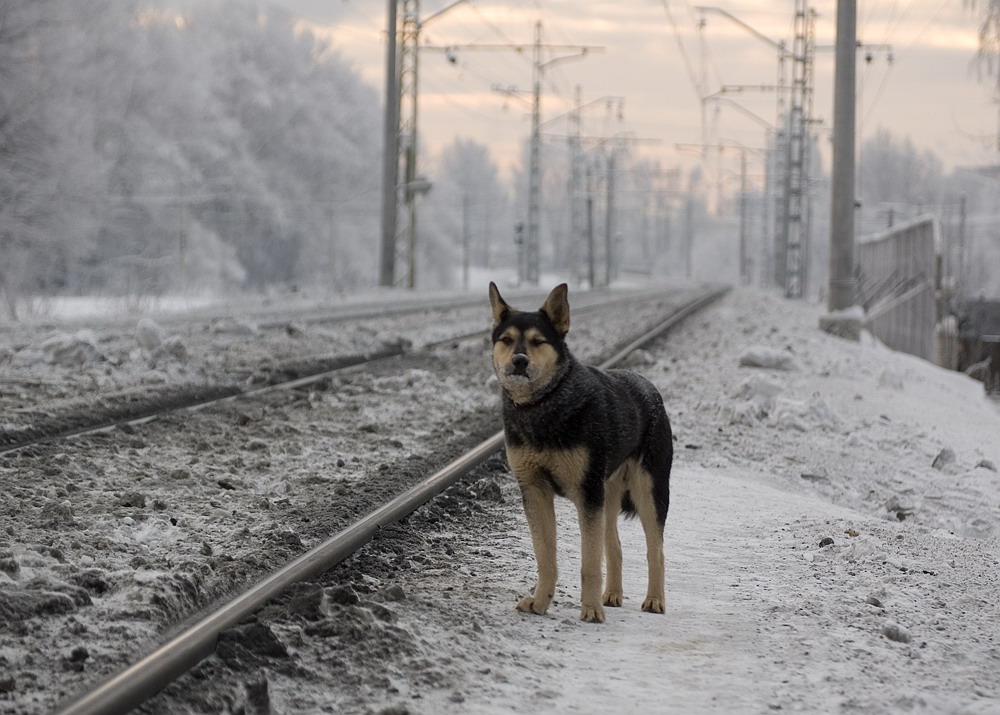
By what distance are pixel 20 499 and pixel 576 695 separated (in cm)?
375

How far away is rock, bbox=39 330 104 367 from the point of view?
43.4 ft

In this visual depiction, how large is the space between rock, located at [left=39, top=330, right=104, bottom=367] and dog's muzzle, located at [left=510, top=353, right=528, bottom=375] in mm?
9565

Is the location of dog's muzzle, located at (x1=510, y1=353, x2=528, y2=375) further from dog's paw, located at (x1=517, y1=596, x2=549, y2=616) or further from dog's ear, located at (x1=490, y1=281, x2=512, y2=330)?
dog's paw, located at (x1=517, y1=596, x2=549, y2=616)

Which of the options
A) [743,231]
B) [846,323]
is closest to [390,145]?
[846,323]

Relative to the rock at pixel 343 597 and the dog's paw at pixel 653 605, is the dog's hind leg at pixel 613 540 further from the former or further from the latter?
the rock at pixel 343 597

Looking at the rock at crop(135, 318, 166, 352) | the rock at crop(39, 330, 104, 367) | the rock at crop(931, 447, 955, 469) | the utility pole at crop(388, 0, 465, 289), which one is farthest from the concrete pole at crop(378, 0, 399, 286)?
the rock at crop(931, 447, 955, 469)

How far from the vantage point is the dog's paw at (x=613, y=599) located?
5.23 m

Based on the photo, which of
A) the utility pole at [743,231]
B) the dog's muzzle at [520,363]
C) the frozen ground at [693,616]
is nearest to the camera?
the frozen ground at [693,616]

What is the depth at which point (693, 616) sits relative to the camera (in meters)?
5.14

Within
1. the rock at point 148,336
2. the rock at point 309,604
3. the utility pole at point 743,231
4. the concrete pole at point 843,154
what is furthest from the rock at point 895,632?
the utility pole at point 743,231

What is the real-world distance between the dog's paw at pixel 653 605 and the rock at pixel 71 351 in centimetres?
948

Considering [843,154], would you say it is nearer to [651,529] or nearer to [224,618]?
[651,529]

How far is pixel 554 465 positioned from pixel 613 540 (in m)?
0.64

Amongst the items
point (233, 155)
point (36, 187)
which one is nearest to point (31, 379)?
point (36, 187)
